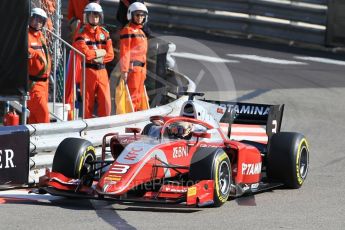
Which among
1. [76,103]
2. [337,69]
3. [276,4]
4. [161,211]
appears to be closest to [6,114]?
[76,103]

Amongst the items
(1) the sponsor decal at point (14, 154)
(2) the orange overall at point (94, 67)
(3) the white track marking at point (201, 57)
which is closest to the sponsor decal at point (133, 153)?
(1) the sponsor decal at point (14, 154)

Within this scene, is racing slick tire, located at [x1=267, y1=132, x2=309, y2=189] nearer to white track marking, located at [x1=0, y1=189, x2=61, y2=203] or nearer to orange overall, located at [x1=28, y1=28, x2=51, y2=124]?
white track marking, located at [x1=0, y1=189, x2=61, y2=203]

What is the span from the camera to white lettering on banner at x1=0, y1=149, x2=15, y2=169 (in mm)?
11500

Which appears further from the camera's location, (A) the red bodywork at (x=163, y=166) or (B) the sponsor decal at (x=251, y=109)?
(B) the sponsor decal at (x=251, y=109)

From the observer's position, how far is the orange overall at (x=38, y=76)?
44.4 feet

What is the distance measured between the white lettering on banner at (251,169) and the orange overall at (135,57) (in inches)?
168

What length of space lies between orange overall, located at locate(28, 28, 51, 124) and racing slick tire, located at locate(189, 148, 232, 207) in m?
3.19

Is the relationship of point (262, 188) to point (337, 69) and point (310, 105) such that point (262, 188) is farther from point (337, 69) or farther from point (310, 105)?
point (337, 69)

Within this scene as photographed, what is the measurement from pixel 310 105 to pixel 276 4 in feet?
20.9

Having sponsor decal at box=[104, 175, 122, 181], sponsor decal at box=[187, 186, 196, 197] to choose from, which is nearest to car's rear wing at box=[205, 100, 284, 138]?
sponsor decal at box=[187, 186, 196, 197]

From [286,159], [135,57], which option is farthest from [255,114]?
[135,57]

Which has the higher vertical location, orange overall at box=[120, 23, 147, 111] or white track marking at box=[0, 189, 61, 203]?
orange overall at box=[120, 23, 147, 111]

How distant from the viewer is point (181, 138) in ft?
37.9

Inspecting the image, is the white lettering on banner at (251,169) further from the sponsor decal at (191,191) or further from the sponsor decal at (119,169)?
the sponsor decal at (119,169)
